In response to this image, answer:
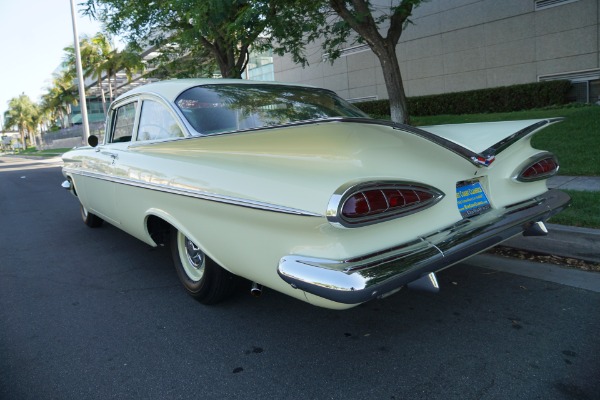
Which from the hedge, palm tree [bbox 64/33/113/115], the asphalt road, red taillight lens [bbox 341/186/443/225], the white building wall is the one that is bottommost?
the asphalt road

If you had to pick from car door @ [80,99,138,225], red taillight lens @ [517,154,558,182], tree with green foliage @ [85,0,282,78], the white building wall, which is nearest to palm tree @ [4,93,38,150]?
tree with green foliage @ [85,0,282,78]

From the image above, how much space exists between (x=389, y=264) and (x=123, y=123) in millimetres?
3584

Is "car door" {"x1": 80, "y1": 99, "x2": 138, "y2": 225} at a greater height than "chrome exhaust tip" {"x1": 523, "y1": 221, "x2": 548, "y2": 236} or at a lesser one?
greater

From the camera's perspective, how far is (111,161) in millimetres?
4375

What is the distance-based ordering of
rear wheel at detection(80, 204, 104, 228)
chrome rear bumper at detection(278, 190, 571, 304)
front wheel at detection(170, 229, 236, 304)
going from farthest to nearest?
rear wheel at detection(80, 204, 104, 228), front wheel at detection(170, 229, 236, 304), chrome rear bumper at detection(278, 190, 571, 304)

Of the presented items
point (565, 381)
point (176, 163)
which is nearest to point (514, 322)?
point (565, 381)

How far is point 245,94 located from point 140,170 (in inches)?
41.9

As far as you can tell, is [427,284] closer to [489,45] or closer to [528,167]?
[528,167]

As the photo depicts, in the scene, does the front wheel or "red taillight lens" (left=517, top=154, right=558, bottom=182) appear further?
the front wheel

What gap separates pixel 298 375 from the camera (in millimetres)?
2518

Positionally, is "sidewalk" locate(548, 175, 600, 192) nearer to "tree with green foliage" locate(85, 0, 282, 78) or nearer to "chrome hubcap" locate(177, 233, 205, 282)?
"chrome hubcap" locate(177, 233, 205, 282)

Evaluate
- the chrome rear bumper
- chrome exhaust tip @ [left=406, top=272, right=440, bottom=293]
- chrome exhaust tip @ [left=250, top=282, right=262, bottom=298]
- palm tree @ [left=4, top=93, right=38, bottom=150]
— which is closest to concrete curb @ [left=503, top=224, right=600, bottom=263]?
the chrome rear bumper

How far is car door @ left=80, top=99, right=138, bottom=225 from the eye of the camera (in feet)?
14.2

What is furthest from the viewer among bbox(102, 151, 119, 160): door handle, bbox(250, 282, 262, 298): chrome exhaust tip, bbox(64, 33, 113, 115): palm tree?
bbox(64, 33, 113, 115): palm tree
